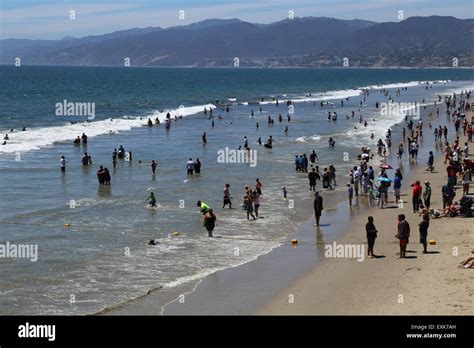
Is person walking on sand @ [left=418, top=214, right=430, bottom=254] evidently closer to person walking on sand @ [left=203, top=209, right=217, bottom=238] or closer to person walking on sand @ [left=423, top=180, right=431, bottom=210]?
person walking on sand @ [left=423, top=180, right=431, bottom=210]

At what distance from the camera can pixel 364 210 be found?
26.8 m

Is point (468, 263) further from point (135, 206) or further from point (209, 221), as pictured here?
point (135, 206)

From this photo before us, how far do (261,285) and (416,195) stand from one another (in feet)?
31.8

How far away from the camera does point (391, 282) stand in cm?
1695

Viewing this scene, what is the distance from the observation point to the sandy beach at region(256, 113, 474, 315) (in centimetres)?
1493

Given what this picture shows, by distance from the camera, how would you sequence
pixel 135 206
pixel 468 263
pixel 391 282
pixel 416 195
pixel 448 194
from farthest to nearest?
pixel 135 206, pixel 416 195, pixel 448 194, pixel 468 263, pixel 391 282

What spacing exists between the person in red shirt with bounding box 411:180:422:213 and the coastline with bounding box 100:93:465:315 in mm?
2077

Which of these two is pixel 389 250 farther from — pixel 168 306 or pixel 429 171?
pixel 429 171

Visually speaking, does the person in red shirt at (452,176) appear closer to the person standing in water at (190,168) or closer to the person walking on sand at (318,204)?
the person walking on sand at (318,204)

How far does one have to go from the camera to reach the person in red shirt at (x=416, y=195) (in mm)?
24844

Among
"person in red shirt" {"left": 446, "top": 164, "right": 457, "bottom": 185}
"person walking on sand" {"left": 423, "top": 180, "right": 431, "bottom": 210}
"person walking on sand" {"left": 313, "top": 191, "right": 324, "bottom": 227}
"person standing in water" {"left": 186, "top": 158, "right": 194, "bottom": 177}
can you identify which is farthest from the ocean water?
"person in red shirt" {"left": 446, "top": 164, "right": 457, "bottom": 185}

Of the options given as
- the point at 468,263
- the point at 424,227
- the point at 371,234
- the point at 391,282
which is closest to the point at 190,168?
the point at 371,234
